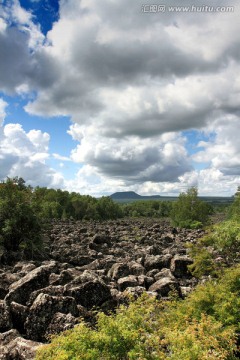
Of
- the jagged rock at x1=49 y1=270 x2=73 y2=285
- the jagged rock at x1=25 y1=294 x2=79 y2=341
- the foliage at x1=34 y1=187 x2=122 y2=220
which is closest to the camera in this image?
the jagged rock at x1=25 y1=294 x2=79 y2=341

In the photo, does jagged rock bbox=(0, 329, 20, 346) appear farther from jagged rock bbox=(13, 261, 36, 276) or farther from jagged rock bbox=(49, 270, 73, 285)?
jagged rock bbox=(13, 261, 36, 276)

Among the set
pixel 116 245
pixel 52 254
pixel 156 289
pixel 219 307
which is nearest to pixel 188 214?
pixel 116 245

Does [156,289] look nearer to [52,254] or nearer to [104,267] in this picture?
[104,267]

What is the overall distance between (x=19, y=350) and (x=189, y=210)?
88.1 meters

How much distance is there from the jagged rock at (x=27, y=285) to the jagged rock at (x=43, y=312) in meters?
2.94

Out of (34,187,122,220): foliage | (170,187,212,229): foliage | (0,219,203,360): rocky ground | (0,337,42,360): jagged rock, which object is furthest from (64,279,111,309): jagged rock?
(34,187,122,220): foliage

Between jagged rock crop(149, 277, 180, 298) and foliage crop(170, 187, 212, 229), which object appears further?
foliage crop(170, 187, 212, 229)

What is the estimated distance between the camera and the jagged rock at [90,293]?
58.1 ft

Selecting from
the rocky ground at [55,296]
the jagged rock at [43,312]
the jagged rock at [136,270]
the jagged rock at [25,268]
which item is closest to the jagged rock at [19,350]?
the rocky ground at [55,296]

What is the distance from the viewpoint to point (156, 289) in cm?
2038

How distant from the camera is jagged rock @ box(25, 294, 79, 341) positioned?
1466cm

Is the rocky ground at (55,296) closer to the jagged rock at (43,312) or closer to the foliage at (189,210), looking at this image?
the jagged rock at (43,312)

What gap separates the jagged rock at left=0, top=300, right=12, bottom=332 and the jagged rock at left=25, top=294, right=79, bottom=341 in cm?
103

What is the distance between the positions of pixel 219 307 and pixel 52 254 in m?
26.3
